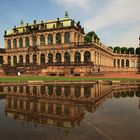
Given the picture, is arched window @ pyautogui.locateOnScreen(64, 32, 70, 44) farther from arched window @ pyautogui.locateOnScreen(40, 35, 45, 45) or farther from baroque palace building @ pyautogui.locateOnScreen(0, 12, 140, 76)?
arched window @ pyautogui.locateOnScreen(40, 35, 45, 45)

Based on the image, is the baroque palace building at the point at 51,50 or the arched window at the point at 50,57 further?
the arched window at the point at 50,57

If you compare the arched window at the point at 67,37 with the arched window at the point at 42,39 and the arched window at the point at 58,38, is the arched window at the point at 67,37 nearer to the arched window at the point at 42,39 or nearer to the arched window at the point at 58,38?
the arched window at the point at 58,38

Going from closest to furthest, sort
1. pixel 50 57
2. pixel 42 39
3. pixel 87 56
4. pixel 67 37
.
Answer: pixel 87 56, pixel 67 37, pixel 50 57, pixel 42 39

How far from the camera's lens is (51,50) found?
2847 inches

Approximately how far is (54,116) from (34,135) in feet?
12.1

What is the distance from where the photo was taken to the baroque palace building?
216 ft

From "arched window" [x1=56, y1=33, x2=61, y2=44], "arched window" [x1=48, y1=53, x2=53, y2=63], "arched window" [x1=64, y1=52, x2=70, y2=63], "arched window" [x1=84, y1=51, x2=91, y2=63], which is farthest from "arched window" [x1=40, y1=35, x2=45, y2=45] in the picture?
"arched window" [x1=84, y1=51, x2=91, y2=63]

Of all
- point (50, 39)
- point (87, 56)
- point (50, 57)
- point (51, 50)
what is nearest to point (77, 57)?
point (87, 56)

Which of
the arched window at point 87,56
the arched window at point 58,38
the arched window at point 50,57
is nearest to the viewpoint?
the arched window at point 87,56

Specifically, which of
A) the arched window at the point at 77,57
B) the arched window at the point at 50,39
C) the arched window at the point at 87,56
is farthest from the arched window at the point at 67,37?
the arched window at the point at 87,56

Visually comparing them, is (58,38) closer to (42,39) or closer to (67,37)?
(67,37)

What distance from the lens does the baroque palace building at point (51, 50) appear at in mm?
65875

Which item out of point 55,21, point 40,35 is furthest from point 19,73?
point 55,21

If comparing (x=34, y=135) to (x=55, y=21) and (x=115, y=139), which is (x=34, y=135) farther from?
(x=55, y=21)
